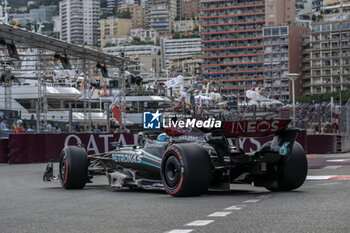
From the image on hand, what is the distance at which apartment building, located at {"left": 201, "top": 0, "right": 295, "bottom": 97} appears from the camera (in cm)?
16062

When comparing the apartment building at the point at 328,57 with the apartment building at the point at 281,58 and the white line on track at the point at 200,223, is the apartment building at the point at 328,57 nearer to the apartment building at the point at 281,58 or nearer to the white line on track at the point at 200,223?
the apartment building at the point at 281,58

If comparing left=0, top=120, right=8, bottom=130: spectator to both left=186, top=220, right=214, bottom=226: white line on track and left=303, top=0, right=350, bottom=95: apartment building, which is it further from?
left=303, top=0, right=350, bottom=95: apartment building

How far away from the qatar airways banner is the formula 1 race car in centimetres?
1612

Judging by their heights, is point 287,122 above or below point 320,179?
above

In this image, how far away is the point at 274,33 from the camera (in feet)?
502

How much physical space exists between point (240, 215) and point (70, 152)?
5.71m

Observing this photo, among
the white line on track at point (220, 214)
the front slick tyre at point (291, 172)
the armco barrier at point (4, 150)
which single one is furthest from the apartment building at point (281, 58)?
the white line on track at point (220, 214)

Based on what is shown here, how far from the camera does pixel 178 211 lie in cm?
948

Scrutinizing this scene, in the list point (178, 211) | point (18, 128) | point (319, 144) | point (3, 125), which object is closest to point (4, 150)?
point (18, 128)

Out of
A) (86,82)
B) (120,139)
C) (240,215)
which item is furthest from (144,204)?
(86,82)

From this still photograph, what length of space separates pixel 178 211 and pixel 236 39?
156301 millimetres

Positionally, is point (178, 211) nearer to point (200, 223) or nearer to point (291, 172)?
point (200, 223)

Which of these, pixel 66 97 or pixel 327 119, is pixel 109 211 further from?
pixel 66 97

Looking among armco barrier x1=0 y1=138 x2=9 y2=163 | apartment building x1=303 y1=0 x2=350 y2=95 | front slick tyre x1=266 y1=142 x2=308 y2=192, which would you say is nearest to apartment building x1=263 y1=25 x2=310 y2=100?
apartment building x1=303 y1=0 x2=350 y2=95
